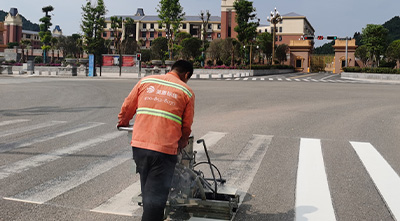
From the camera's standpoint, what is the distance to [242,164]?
6457 mm

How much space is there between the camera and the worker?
3207 mm

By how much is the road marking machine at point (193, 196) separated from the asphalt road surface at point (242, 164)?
0.35m

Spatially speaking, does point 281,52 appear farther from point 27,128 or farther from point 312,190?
point 312,190

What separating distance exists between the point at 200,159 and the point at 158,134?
3644 millimetres

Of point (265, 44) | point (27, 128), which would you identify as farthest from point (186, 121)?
point (265, 44)

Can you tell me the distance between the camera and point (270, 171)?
6078mm

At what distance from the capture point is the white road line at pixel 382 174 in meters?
4.83

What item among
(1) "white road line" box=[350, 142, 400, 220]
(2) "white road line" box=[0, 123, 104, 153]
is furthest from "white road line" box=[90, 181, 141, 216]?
(2) "white road line" box=[0, 123, 104, 153]

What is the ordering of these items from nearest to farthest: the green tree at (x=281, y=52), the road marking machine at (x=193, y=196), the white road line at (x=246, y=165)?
the road marking machine at (x=193, y=196) < the white road line at (x=246, y=165) < the green tree at (x=281, y=52)

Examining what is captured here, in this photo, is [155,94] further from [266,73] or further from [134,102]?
[266,73]

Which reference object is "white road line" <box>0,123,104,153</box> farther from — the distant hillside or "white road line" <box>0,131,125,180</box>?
the distant hillside

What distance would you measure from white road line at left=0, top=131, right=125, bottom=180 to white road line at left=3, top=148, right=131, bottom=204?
0.79 m

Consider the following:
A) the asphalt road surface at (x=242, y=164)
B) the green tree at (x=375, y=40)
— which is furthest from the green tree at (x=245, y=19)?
the asphalt road surface at (x=242, y=164)

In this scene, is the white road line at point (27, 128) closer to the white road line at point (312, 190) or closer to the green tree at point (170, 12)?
the white road line at point (312, 190)
